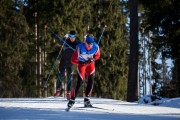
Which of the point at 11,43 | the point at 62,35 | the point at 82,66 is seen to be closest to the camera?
the point at 82,66

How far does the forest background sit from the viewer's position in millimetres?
19594

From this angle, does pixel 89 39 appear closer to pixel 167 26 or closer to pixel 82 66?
pixel 82 66

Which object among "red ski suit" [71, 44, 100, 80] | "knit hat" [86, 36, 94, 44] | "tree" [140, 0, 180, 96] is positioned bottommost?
"red ski suit" [71, 44, 100, 80]

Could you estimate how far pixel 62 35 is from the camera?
25.7 meters

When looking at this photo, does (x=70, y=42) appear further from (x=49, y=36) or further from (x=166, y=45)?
(x=49, y=36)

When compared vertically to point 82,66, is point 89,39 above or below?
above

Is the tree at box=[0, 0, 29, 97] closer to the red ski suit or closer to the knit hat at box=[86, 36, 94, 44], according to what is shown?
the red ski suit

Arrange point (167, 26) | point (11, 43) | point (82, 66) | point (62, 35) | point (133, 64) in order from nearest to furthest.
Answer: point (82, 66) < point (133, 64) < point (167, 26) < point (11, 43) < point (62, 35)

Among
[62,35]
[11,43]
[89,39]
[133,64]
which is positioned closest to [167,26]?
[133,64]

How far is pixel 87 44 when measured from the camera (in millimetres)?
9367

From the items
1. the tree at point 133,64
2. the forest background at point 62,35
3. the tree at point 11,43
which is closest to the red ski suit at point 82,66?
the tree at point 133,64

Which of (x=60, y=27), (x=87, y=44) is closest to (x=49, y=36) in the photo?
(x=60, y=27)

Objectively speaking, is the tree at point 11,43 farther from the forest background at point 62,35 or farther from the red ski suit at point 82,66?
the red ski suit at point 82,66

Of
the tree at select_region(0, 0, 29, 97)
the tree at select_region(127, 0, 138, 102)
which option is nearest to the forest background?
the tree at select_region(0, 0, 29, 97)
